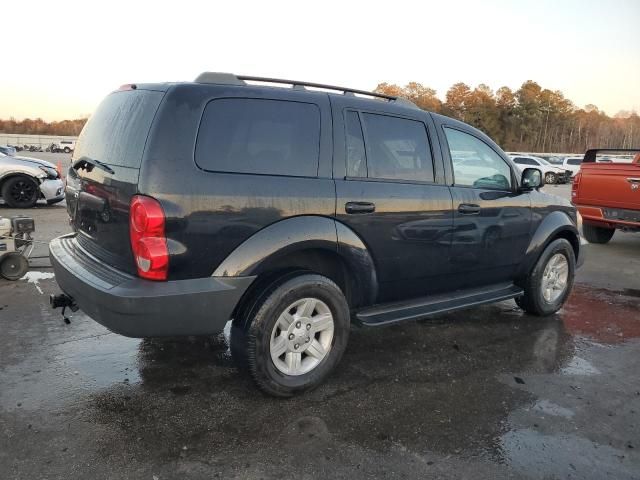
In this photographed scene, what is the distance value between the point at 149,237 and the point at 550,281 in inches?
161

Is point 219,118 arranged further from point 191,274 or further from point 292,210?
point 191,274

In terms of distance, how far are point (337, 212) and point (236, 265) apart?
791 millimetres

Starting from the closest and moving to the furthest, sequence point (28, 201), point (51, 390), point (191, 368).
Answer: point (51, 390), point (191, 368), point (28, 201)

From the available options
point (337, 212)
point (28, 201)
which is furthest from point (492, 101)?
point (337, 212)

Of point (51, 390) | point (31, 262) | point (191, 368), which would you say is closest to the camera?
point (51, 390)

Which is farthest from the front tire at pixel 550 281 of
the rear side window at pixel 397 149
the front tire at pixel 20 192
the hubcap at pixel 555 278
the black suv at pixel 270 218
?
the front tire at pixel 20 192

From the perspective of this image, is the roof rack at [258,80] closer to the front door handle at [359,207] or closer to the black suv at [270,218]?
the black suv at [270,218]

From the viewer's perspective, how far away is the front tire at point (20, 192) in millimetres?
11086

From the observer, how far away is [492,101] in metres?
76.2

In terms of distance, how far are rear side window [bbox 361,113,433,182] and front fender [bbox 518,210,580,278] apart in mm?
1520

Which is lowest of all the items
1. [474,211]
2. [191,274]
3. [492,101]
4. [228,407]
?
[228,407]

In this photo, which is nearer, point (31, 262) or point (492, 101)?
point (31, 262)

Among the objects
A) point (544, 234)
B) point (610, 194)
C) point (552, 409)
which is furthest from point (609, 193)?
point (552, 409)

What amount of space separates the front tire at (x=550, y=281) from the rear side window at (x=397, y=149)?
178 cm
